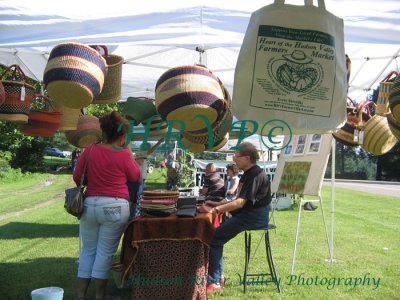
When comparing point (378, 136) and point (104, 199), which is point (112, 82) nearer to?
point (104, 199)

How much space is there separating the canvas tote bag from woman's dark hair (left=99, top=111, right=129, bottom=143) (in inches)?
56.1

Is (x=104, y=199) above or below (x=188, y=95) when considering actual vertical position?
below

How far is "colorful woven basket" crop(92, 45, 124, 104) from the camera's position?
2.46 m

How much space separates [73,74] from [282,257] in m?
4.17

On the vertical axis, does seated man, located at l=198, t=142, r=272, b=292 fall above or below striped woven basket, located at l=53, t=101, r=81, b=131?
below

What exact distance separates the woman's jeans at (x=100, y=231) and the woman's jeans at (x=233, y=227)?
979 mm

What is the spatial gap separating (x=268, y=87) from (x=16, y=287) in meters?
3.27

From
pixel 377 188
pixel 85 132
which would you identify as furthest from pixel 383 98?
pixel 377 188

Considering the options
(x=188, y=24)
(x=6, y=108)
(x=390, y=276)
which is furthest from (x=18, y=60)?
(x=390, y=276)

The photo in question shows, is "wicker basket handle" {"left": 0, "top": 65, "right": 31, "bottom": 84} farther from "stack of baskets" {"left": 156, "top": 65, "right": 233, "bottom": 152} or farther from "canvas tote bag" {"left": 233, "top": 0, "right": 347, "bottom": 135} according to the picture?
"canvas tote bag" {"left": 233, "top": 0, "right": 347, "bottom": 135}

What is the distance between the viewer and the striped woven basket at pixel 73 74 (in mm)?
1919

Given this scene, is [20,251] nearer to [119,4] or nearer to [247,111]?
[119,4]

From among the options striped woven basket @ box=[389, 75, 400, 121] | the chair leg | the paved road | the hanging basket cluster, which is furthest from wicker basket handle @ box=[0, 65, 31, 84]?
the paved road

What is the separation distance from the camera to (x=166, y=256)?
3.14m
